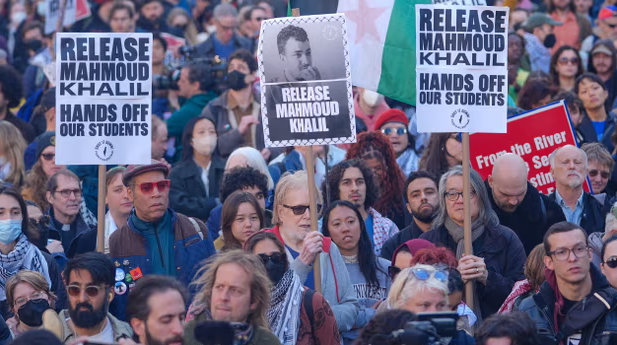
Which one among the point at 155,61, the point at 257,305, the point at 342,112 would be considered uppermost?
the point at 155,61

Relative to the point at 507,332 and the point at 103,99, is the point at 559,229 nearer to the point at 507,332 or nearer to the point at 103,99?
the point at 507,332

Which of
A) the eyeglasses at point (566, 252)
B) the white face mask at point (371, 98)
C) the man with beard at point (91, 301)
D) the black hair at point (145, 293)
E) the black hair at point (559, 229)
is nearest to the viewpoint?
the black hair at point (145, 293)

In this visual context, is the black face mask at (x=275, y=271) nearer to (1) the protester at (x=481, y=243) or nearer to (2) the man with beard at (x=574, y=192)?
(1) the protester at (x=481, y=243)

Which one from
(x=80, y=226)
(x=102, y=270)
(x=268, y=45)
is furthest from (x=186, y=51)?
(x=102, y=270)

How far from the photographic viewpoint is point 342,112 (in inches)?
345

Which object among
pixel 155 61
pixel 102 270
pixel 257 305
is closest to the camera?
pixel 257 305

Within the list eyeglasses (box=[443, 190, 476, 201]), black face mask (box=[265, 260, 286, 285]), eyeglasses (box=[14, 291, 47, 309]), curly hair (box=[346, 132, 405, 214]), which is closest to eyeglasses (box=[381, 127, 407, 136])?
curly hair (box=[346, 132, 405, 214])

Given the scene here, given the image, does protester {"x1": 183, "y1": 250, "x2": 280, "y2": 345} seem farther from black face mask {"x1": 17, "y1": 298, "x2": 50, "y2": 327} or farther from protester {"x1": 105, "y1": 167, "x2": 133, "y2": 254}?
protester {"x1": 105, "y1": 167, "x2": 133, "y2": 254}

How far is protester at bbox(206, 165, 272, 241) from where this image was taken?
33.4 feet

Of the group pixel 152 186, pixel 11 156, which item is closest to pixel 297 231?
pixel 152 186

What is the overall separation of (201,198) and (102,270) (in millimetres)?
4014

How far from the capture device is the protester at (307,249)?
327 inches

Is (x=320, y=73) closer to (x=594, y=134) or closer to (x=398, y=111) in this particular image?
(x=398, y=111)

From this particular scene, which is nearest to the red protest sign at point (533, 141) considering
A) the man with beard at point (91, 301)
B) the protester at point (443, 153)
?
the protester at point (443, 153)
